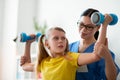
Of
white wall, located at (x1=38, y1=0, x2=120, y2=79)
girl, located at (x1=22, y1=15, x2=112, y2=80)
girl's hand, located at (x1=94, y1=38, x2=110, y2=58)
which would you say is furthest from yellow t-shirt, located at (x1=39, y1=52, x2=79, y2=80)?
white wall, located at (x1=38, y1=0, x2=120, y2=79)

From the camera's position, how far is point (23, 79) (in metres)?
2.06

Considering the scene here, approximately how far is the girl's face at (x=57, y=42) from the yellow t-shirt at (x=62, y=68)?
0.14 ft

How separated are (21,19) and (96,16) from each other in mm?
1654

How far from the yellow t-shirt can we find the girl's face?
0.14ft

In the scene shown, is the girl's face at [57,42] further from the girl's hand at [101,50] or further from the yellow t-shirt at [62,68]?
the girl's hand at [101,50]

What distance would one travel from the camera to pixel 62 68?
1.09m

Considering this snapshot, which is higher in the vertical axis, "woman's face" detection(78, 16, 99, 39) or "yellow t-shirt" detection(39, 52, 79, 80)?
"woman's face" detection(78, 16, 99, 39)

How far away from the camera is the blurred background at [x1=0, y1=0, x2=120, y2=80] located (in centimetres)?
154

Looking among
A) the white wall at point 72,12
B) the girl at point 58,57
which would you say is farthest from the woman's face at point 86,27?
the white wall at point 72,12

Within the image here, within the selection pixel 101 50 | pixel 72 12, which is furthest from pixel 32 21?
pixel 101 50

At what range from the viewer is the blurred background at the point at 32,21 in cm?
154

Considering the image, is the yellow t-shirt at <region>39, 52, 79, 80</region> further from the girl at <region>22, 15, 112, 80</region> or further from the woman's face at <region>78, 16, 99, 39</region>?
the woman's face at <region>78, 16, 99, 39</region>

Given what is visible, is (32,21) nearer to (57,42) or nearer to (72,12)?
(72,12)

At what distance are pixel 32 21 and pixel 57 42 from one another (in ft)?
4.65
